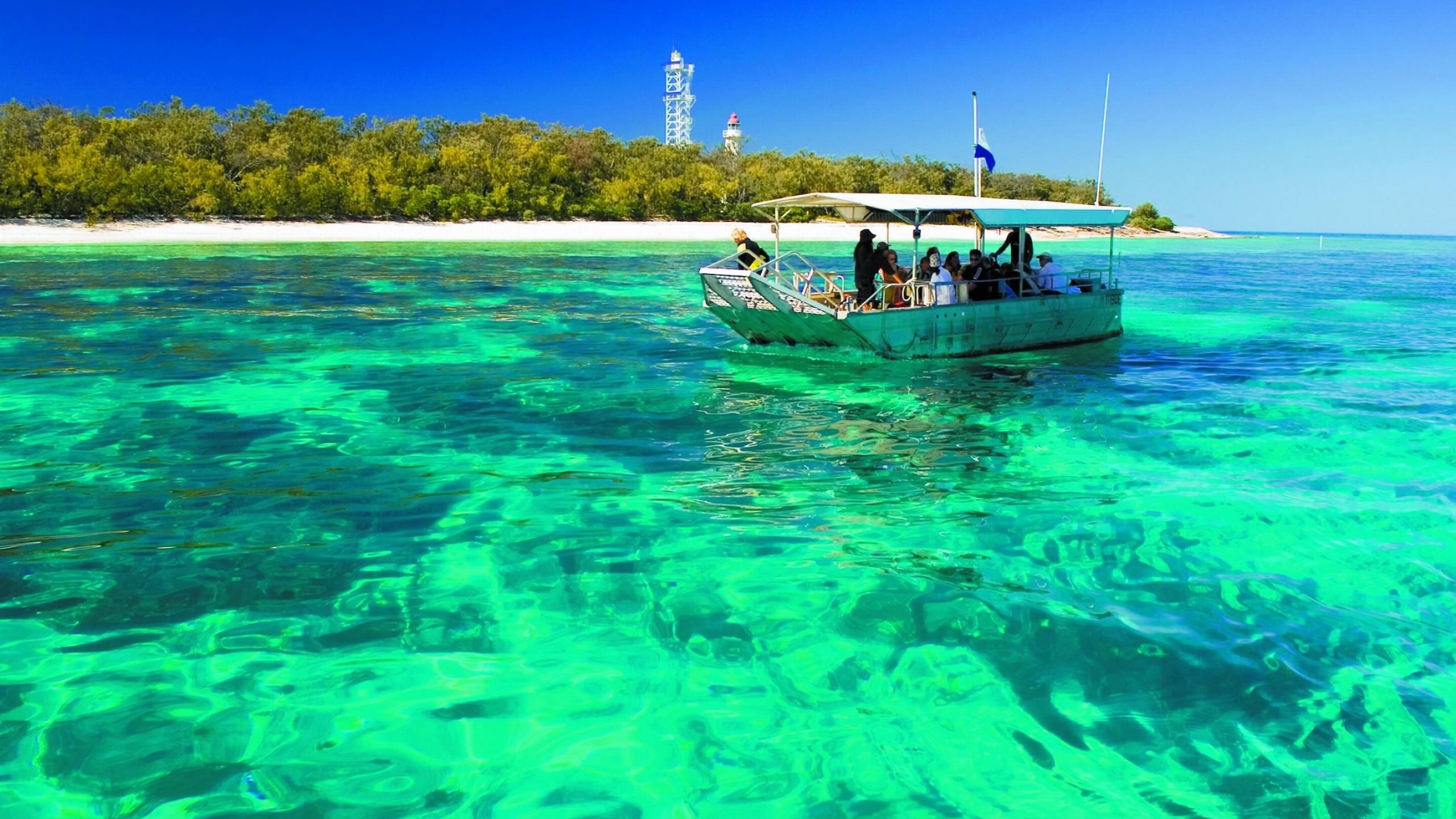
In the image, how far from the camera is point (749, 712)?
5.56 metres

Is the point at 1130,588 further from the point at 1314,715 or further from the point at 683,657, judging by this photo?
the point at 683,657

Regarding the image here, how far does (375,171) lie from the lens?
6562 centimetres

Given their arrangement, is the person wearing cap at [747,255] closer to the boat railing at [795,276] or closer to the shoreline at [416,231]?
the boat railing at [795,276]

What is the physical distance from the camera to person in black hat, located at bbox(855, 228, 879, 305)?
646 inches

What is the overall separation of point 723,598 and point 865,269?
1056cm

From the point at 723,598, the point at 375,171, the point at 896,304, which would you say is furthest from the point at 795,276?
the point at 375,171

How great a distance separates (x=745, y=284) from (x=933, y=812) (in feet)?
40.5

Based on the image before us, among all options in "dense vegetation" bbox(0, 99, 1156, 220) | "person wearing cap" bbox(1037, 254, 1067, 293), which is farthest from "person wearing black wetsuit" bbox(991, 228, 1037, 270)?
"dense vegetation" bbox(0, 99, 1156, 220)

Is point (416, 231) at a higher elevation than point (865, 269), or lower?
higher

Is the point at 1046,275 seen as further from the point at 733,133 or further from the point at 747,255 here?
the point at 733,133

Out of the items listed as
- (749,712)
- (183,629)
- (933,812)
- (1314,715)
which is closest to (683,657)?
(749,712)

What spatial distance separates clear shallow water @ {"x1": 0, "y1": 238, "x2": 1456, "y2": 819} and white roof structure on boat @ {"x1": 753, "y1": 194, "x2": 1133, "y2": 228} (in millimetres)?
2837

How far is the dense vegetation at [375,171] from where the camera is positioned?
5350 cm

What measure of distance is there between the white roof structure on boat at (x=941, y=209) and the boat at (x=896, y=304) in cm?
2
